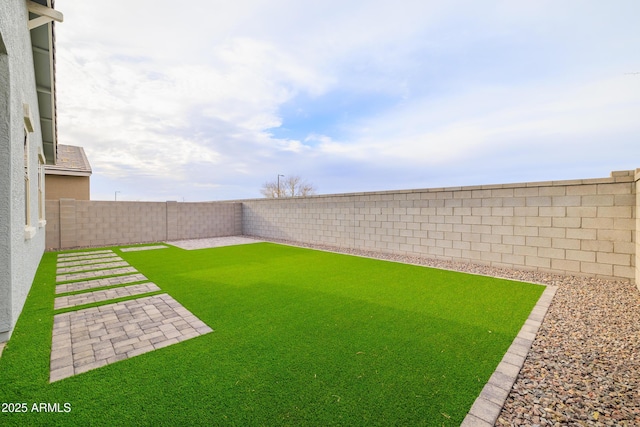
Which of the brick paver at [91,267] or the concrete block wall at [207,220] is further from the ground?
the concrete block wall at [207,220]

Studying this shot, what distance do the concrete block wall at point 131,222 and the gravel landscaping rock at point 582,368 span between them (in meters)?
11.6

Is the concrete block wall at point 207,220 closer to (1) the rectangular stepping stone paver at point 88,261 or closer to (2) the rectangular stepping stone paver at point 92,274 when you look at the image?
(1) the rectangular stepping stone paver at point 88,261

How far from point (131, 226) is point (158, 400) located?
33.4ft

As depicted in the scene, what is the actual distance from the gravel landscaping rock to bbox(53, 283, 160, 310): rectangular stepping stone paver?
4638mm

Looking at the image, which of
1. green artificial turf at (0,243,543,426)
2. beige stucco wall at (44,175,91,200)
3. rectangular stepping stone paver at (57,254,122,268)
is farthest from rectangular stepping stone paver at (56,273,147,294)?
beige stucco wall at (44,175,91,200)

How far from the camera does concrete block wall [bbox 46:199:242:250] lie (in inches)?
334

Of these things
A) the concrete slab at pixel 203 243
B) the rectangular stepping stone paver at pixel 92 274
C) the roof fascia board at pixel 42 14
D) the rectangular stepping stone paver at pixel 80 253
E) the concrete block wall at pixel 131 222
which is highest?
the roof fascia board at pixel 42 14

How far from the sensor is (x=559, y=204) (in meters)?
4.98

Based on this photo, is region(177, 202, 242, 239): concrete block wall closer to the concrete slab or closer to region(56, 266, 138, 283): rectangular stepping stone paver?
the concrete slab

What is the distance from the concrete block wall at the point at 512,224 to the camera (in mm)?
4496

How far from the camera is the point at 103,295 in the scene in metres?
3.88

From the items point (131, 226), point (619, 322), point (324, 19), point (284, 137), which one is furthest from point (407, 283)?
point (284, 137)

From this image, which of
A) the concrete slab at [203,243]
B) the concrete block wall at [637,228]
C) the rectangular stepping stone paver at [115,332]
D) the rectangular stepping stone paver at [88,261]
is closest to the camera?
the rectangular stepping stone paver at [115,332]

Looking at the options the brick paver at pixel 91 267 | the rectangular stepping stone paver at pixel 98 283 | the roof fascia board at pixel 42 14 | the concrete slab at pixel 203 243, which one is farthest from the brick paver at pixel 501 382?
the concrete slab at pixel 203 243
